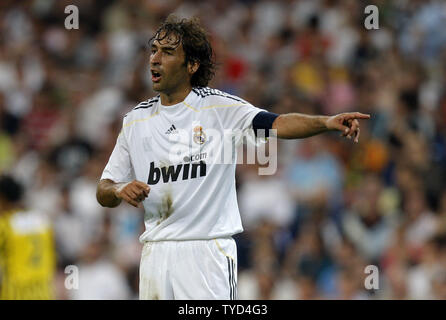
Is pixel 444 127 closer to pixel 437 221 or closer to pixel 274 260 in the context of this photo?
pixel 437 221

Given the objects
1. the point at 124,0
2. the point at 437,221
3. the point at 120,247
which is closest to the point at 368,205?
the point at 437,221

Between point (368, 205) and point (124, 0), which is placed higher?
point (124, 0)

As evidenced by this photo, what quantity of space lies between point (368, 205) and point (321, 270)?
3.13 ft

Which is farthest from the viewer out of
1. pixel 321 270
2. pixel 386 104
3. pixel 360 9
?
pixel 360 9

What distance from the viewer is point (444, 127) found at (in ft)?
31.7

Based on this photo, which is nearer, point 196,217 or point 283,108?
point 196,217

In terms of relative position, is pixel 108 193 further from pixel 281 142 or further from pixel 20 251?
pixel 281 142

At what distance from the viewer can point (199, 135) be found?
520 cm

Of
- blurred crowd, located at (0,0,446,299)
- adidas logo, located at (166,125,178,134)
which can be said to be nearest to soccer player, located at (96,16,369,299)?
adidas logo, located at (166,125,178,134)

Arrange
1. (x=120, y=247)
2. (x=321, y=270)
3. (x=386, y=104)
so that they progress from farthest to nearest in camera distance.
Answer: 1. (x=386, y=104)
2. (x=120, y=247)
3. (x=321, y=270)

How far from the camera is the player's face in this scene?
5270mm

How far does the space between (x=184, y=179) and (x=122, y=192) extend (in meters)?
0.42

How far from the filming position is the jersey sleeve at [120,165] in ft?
17.8

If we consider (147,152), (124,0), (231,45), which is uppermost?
(124,0)
